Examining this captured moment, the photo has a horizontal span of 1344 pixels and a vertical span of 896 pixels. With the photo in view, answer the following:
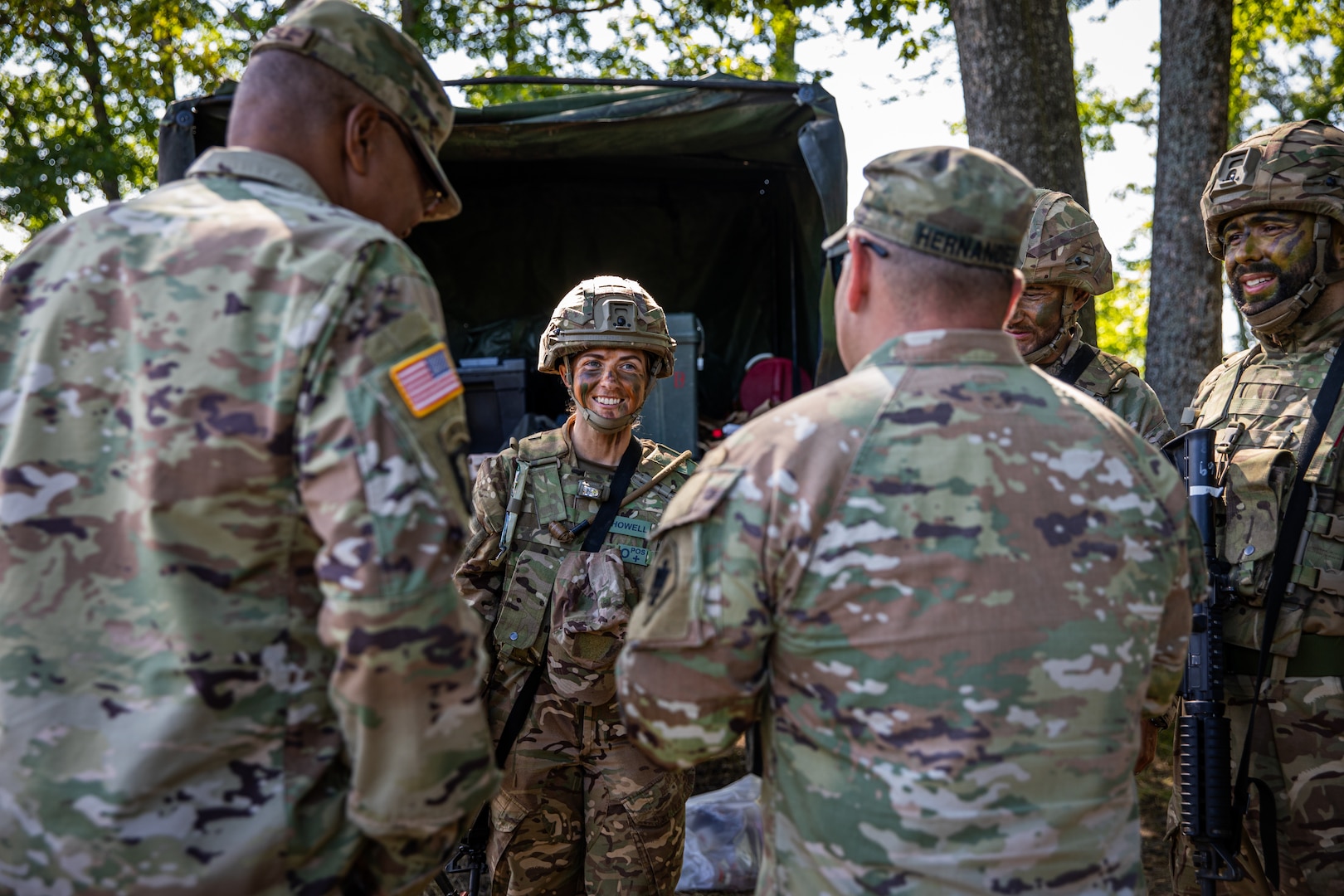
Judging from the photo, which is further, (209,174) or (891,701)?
(209,174)

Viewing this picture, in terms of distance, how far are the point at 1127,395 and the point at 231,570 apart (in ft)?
9.44

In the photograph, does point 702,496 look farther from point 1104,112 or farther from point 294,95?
point 1104,112

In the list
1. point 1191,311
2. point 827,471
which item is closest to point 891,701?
point 827,471

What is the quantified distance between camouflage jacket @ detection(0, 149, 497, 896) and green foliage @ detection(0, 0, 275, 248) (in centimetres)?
1023

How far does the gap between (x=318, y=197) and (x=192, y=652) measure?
72cm

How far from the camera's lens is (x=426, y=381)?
1.60m

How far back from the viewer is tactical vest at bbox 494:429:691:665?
339cm

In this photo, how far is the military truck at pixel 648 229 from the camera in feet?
15.6

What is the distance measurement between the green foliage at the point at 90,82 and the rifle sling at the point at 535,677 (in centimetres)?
901

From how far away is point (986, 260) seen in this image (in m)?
1.80

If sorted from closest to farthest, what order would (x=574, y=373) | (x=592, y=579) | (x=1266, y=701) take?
1. (x=1266, y=701)
2. (x=592, y=579)
3. (x=574, y=373)

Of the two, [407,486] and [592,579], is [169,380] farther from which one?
[592,579]

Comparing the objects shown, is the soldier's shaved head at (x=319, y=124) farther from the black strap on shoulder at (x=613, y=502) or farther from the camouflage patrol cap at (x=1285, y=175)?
the camouflage patrol cap at (x=1285, y=175)

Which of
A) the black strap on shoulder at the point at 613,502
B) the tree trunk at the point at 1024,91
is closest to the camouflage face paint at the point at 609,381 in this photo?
the black strap on shoulder at the point at 613,502
